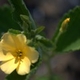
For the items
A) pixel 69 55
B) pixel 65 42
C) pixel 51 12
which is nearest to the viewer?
pixel 65 42

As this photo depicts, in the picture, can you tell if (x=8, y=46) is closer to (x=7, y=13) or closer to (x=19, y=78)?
(x=19, y=78)

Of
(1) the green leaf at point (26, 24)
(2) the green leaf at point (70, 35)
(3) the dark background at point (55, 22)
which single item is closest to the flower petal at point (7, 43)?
(1) the green leaf at point (26, 24)

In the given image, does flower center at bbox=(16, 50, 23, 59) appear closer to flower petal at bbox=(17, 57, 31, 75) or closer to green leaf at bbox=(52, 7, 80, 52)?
flower petal at bbox=(17, 57, 31, 75)

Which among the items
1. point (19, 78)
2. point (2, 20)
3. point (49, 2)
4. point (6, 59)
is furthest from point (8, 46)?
point (49, 2)

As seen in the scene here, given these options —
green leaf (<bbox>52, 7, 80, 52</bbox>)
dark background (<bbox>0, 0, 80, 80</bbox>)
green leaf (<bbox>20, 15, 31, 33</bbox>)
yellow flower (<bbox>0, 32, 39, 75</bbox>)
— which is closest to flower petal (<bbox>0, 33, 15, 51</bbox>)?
yellow flower (<bbox>0, 32, 39, 75</bbox>)

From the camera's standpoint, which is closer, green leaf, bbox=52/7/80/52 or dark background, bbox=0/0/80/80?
green leaf, bbox=52/7/80/52

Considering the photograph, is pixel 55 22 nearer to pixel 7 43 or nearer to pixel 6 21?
pixel 6 21
